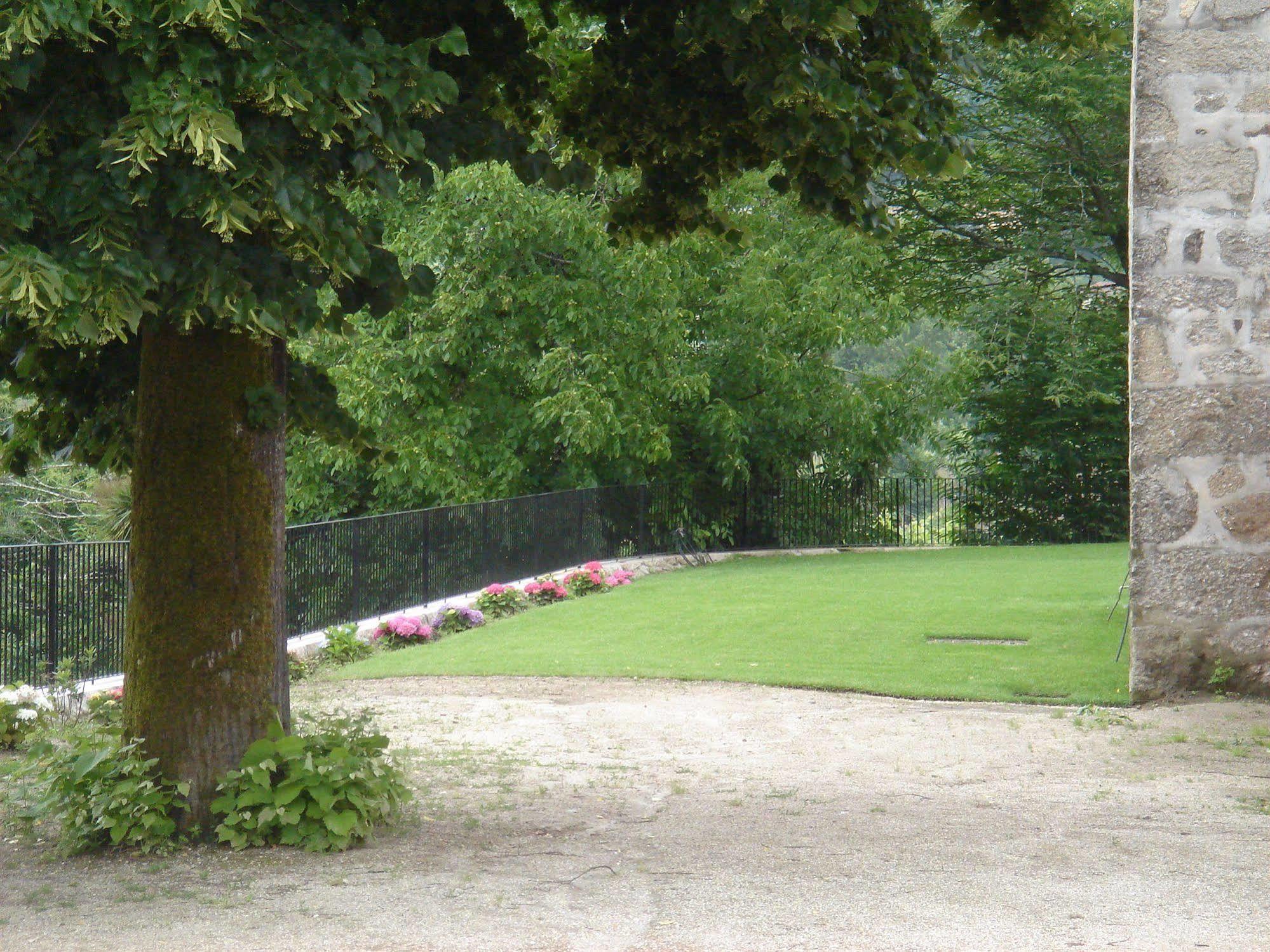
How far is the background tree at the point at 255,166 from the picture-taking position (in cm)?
407

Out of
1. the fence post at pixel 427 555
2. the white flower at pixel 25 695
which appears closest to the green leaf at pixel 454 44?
the white flower at pixel 25 695

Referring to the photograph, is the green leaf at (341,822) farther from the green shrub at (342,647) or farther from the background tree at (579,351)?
the background tree at (579,351)

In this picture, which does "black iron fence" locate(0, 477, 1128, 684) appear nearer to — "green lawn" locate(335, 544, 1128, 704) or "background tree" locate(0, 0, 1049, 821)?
"green lawn" locate(335, 544, 1128, 704)

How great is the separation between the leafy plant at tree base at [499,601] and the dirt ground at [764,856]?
6898mm

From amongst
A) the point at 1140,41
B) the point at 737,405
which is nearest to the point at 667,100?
the point at 1140,41

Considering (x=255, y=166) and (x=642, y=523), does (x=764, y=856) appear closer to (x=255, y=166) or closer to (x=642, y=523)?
(x=255, y=166)

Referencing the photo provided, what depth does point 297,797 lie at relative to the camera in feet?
18.3

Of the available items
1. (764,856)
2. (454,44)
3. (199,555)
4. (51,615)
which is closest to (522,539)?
(51,615)

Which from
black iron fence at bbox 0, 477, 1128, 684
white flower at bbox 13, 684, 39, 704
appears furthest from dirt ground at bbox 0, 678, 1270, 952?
black iron fence at bbox 0, 477, 1128, 684

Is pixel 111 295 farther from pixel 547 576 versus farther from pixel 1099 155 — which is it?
pixel 1099 155

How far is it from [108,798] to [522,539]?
38.6ft

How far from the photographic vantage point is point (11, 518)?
2725cm

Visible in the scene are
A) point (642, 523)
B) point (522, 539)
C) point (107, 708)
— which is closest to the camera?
point (107, 708)

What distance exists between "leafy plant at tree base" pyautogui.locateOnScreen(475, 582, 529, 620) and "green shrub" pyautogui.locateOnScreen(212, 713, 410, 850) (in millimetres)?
9471
